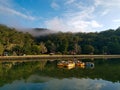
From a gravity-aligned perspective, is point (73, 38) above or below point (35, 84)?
above

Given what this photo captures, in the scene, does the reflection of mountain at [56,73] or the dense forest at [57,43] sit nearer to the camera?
the reflection of mountain at [56,73]

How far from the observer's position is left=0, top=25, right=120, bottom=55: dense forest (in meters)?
88.1

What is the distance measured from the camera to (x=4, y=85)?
3147 cm

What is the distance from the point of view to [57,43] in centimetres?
10938

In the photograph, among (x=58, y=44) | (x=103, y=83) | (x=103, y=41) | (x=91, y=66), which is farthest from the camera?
(x=103, y=41)

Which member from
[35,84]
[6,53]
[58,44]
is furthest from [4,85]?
[58,44]

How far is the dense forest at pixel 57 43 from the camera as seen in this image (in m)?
88.1

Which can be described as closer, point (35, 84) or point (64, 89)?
point (64, 89)

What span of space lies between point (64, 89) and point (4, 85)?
7.99 metres

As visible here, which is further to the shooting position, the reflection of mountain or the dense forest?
the dense forest

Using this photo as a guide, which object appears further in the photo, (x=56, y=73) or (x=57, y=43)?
(x=57, y=43)

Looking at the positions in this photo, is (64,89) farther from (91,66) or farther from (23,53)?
(23,53)

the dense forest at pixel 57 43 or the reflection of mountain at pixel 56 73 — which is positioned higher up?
the dense forest at pixel 57 43

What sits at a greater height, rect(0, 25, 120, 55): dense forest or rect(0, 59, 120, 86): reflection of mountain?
rect(0, 25, 120, 55): dense forest
